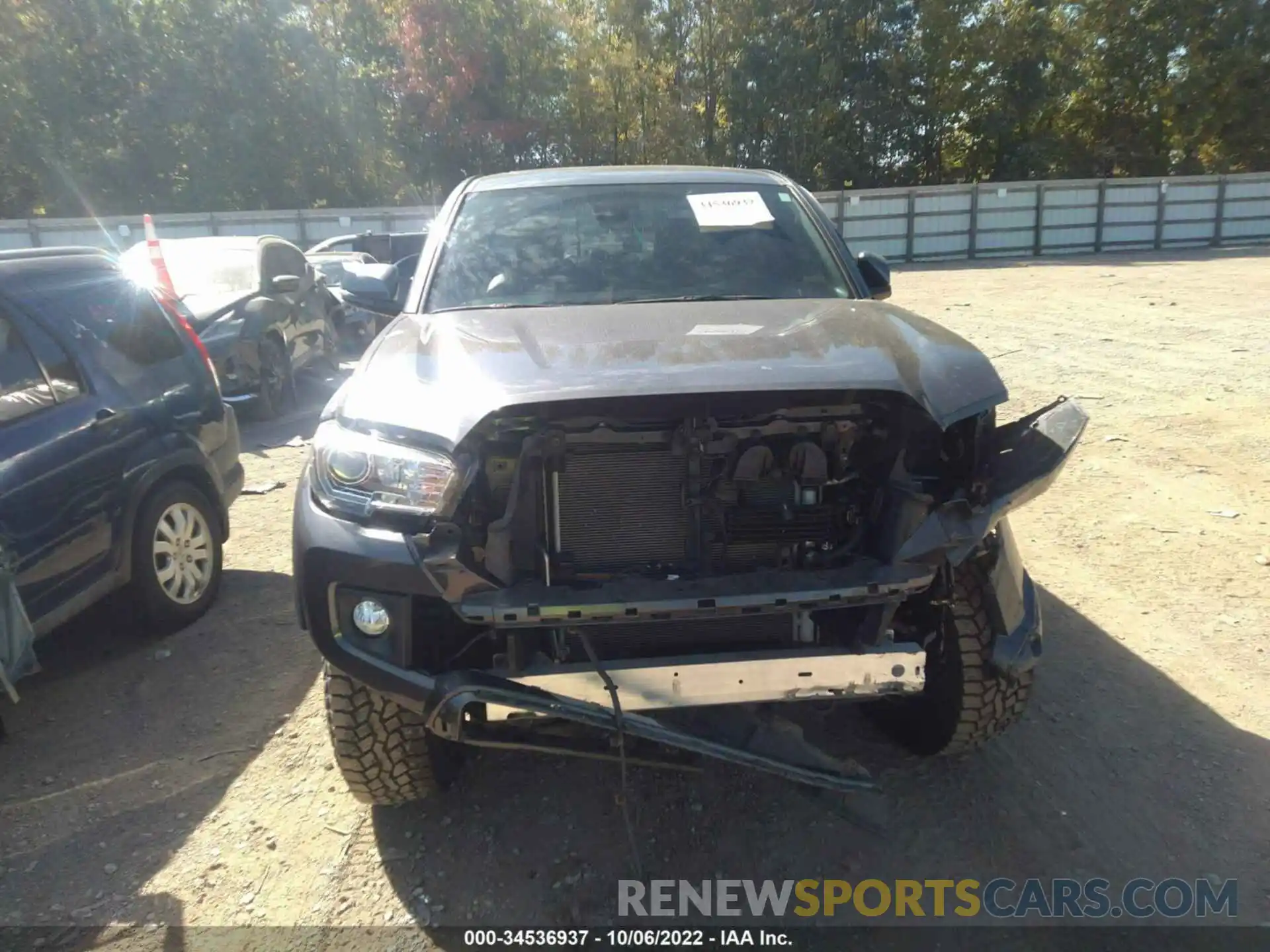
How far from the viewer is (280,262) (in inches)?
376

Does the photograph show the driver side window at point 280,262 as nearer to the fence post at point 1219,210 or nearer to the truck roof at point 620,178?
the truck roof at point 620,178

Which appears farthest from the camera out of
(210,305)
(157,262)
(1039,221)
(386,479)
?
(1039,221)

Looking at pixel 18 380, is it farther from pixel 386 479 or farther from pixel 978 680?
pixel 978 680

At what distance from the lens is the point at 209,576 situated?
4.59 metres

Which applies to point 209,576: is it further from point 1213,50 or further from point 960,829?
point 1213,50

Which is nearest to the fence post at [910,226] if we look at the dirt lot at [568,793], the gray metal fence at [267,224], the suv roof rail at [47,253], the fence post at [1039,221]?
the fence post at [1039,221]

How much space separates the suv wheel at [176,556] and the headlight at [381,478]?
6.23 feet

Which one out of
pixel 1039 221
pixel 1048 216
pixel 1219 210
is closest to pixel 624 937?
pixel 1039 221

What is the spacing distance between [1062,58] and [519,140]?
1668 cm

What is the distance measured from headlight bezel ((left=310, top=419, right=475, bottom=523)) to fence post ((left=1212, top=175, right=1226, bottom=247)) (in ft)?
89.9

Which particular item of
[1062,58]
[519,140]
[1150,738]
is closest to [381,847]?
[1150,738]

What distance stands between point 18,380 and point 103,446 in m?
0.39

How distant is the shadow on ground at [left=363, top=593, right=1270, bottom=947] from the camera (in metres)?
2.66

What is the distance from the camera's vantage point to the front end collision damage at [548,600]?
2389 mm
